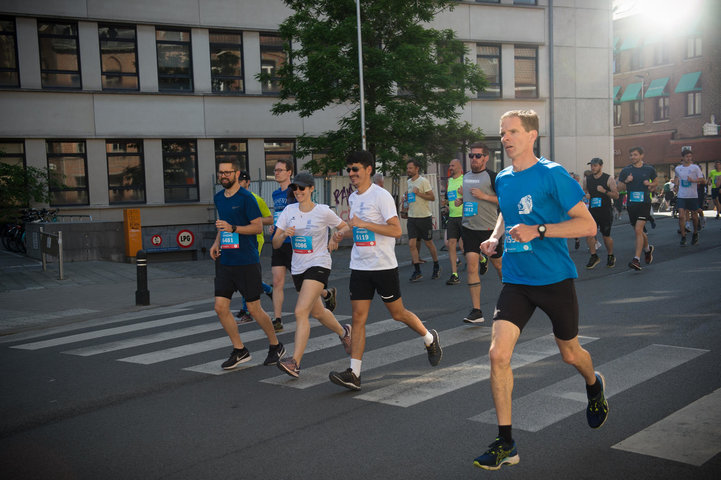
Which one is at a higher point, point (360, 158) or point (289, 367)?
point (360, 158)

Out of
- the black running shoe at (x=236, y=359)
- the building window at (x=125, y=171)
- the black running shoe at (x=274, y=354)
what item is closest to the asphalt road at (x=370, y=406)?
the black running shoe at (x=236, y=359)

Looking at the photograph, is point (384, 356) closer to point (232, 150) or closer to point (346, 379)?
point (346, 379)

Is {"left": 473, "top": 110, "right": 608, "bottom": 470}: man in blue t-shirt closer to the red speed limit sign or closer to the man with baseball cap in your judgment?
the man with baseball cap

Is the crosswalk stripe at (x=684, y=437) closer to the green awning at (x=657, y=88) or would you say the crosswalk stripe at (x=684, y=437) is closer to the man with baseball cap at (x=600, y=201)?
the man with baseball cap at (x=600, y=201)

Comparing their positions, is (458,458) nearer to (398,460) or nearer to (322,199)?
(398,460)

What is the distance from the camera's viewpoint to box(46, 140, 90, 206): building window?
24516mm

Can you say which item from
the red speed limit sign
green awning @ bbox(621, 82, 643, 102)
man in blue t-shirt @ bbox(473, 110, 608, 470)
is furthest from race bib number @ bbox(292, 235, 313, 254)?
green awning @ bbox(621, 82, 643, 102)

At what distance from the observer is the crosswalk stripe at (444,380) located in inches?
221

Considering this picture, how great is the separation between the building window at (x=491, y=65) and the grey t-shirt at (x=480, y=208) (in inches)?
877

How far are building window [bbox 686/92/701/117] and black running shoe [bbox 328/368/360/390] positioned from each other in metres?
49.2

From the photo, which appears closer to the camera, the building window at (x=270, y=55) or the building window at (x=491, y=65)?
the building window at (x=270, y=55)

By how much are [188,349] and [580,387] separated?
14.4 ft

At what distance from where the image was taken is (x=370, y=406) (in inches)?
214

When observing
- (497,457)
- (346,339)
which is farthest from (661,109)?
(497,457)
